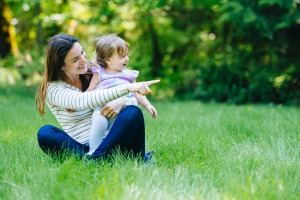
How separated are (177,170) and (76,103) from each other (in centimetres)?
86

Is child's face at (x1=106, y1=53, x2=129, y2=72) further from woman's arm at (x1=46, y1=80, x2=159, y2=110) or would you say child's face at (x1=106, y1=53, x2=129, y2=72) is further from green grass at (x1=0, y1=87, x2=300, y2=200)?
green grass at (x1=0, y1=87, x2=300, y2=200)

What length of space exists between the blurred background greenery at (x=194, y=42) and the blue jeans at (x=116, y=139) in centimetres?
595

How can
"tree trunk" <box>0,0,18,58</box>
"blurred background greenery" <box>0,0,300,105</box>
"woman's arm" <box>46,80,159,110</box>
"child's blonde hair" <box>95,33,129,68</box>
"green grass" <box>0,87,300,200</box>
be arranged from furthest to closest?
"tree trunk" <box>0,0,18,58</box>
"blurred background greenery" <box>0,0,300,105</box>
"child's blonde hair" <box>95,33,129,68</box>
"woman's arm" <box>46,80,159,110</box>
"green grass" <box>0,87,300,200</box>

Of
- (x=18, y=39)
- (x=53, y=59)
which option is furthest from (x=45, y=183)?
(x=18, y=39)

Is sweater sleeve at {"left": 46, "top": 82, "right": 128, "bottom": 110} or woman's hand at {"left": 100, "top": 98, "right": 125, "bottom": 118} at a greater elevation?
sweater sleeve at {"left": 46, "top": 82, "right": 128, "bottom": 110}

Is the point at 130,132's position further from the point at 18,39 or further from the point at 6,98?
the point at 18,39

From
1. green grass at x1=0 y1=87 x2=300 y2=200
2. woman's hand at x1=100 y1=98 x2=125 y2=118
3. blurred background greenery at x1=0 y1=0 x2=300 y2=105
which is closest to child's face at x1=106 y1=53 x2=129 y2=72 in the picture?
woman's hand at x1=100 y1=98 x2=125 y2=118

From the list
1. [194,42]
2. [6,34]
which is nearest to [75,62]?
[6,34]

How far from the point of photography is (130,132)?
3.20 metres

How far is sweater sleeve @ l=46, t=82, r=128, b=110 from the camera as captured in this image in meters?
3.01

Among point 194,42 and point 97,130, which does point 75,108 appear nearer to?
point 97,130

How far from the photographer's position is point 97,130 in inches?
131

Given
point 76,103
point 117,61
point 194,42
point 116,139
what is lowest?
point 194,42

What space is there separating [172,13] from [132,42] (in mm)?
1808
